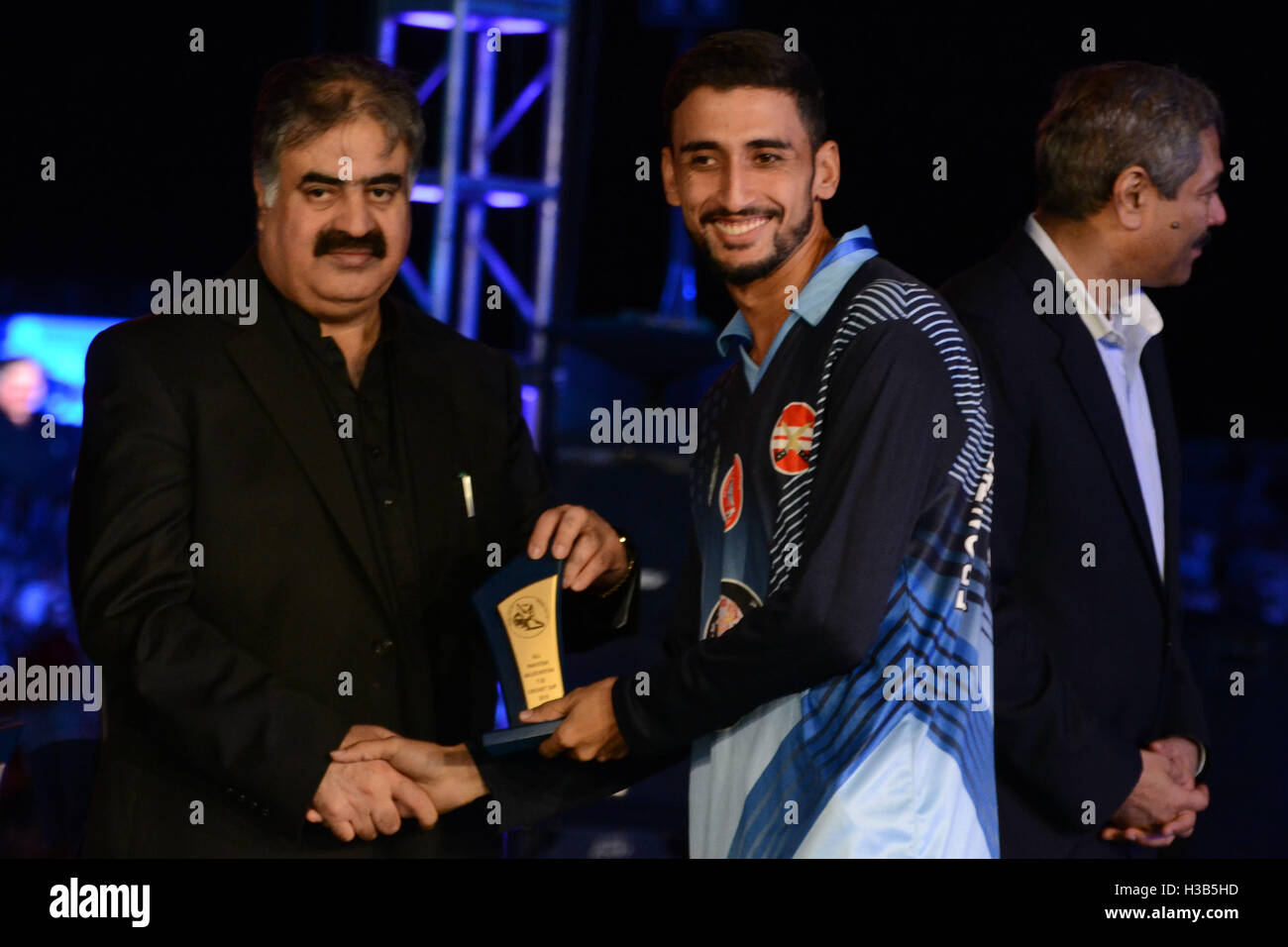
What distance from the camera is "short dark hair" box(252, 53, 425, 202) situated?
2385 millimetres

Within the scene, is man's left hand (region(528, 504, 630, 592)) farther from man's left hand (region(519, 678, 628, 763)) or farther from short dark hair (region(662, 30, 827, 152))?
short dark hair (region(662, 30, 827, 152))

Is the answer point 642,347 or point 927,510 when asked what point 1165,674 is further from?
point 642,347

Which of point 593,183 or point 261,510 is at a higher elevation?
point 593,183

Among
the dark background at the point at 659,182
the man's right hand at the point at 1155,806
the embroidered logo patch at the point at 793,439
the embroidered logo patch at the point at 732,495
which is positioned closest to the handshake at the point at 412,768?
the embroidered logo patch at the point at 732,495

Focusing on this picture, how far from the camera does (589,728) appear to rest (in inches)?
86.7

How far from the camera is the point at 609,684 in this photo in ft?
7.25

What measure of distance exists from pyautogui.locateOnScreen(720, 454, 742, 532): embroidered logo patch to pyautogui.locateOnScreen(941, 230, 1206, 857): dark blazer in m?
0.47

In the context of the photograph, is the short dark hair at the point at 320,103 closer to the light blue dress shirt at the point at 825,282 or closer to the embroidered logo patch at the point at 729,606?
the light blue dress shirt at the point at 825,282

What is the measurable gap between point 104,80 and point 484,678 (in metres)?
5.47

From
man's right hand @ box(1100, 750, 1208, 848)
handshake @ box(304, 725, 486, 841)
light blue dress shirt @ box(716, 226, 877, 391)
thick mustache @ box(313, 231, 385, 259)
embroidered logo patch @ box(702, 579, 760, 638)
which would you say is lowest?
man's right hand @ box(1100, 750, 1208, 848)

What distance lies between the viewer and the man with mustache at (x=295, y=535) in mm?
2215

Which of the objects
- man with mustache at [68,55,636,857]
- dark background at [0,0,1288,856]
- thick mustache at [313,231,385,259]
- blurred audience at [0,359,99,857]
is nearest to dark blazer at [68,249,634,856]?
man with mustache at [68,55,636,857]

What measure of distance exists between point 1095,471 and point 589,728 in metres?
0.92
